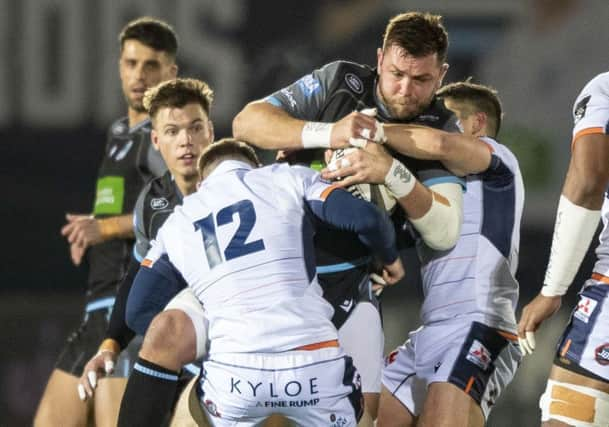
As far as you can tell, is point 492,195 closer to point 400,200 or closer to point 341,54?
point 400,200

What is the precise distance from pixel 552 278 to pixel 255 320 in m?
0.93

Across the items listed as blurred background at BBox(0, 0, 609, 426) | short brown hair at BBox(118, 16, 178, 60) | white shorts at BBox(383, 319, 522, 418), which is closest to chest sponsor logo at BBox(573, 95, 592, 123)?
white shorts at BBox(383, 319, 522, 418)

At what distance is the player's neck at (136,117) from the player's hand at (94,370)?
1556 mm

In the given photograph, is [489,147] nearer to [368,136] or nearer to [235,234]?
[368,136]

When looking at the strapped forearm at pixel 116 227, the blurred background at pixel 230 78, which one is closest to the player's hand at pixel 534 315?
the strapped forearm at pixel 116 227

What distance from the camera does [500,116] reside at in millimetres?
4938

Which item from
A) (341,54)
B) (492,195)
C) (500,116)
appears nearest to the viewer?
(492,195)

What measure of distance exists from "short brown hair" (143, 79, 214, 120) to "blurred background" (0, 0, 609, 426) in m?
3.19

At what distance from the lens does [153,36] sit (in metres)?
6.02

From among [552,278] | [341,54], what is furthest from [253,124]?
[341,54]

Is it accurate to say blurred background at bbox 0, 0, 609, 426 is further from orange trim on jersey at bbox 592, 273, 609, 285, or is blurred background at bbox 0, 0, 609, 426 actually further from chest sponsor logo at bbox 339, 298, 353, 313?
orange trim on jersey at bbox 592, 273, 609, 285

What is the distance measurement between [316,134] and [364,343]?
2.40 feet

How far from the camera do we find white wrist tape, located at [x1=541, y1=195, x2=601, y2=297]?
4.01 meters

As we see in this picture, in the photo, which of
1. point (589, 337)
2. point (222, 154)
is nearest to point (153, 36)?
point (222, 154)
